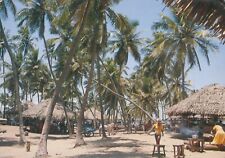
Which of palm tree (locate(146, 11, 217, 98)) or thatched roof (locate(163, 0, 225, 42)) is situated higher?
palm tree (locate(146, 11, 217, 98))

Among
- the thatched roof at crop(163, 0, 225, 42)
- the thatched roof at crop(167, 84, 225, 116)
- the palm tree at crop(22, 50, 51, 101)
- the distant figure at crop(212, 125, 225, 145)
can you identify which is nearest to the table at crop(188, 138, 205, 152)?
the distant figure at crop(212, 125, 225, 145)

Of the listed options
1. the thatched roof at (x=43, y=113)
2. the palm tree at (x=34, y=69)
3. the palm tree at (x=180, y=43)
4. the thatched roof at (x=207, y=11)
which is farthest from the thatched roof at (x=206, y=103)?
the palm tree at (x=34, y=69)

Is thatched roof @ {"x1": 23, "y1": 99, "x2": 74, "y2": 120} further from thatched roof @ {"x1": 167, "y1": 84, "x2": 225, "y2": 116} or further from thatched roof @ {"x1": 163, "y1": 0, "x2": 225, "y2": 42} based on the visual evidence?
thatched roof @ {"x1": 163, "y1": 0, "x2": 225, "y2": 42}

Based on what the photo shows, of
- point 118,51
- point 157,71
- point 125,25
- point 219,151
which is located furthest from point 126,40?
point 219,151

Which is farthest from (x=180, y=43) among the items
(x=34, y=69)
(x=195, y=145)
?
(x=34, y=69)

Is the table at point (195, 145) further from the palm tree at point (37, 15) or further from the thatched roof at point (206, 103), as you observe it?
the palm tree at point (37, 15)

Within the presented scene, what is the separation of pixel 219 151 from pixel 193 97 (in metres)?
10.2

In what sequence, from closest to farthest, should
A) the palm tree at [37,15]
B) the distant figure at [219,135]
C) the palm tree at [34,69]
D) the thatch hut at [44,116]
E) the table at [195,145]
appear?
the distant figure at [219,135], the table at [195,145], the palm tree at [37,15], the thatch hut at [44,116], the palm tree at [34,69]

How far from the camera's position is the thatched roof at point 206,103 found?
88.9 ft

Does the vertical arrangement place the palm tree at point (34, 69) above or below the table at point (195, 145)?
above

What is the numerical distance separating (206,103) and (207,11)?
940 inches

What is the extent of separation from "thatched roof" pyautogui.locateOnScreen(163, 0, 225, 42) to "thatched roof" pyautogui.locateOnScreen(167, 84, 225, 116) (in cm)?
2271

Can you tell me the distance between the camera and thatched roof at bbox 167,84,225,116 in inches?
1067

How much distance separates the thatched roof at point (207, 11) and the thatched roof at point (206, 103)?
74.5 ft
